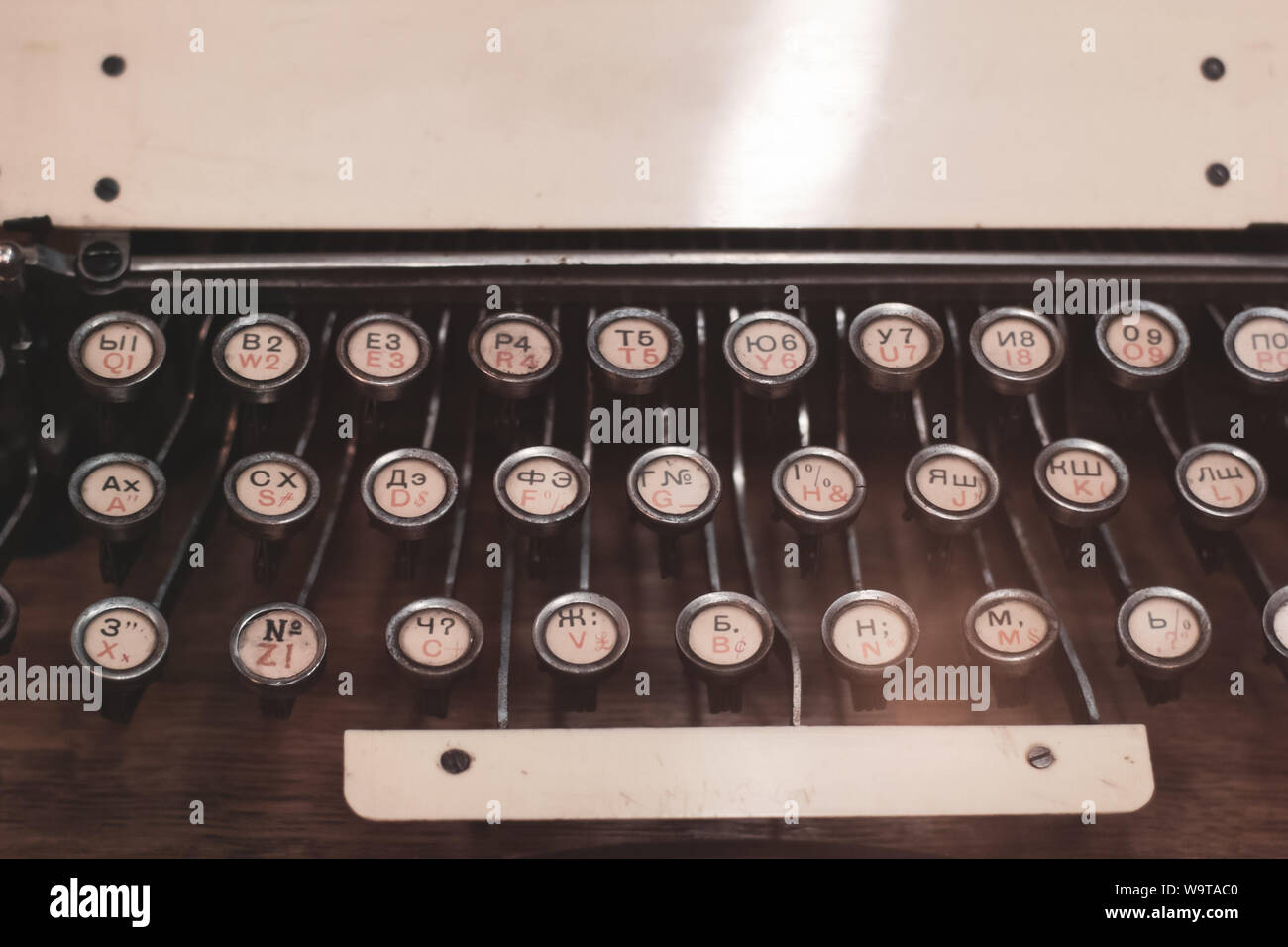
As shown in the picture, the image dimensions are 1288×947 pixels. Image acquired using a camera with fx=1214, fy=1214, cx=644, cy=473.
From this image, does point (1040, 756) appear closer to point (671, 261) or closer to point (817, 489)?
point (817, 489)

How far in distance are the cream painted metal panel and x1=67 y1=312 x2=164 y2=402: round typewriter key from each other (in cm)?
18

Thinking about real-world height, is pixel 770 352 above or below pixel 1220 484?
above

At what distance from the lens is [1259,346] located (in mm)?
1761

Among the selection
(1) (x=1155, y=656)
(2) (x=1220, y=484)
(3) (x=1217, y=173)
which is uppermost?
(3) (x=1217, y=173)

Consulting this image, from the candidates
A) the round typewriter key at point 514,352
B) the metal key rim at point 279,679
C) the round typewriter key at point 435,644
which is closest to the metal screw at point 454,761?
the round typewriter key at point 435,644

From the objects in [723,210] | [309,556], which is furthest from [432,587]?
[723,210]

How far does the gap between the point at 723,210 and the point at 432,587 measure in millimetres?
728

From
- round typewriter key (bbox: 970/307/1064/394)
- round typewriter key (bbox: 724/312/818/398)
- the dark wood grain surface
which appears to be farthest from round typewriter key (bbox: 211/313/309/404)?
round typewriter key (bbox: 970/307/1064/394)

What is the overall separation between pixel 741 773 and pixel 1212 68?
1338 mm

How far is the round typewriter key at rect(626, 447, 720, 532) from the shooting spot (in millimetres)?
1656

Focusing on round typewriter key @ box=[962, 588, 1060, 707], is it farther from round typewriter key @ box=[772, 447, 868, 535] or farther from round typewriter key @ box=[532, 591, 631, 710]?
→ round typewriter key @ box=[532, 591, 631, 710]

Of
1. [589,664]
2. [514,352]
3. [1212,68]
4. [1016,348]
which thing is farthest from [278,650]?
[1212,68]

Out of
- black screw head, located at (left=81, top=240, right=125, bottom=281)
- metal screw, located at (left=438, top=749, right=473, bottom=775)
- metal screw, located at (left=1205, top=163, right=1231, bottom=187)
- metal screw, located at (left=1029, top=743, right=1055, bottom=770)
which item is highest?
metal screw, located at (left=1205, top=163, right=1231, bottom=187)

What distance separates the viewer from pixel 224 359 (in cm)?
169
